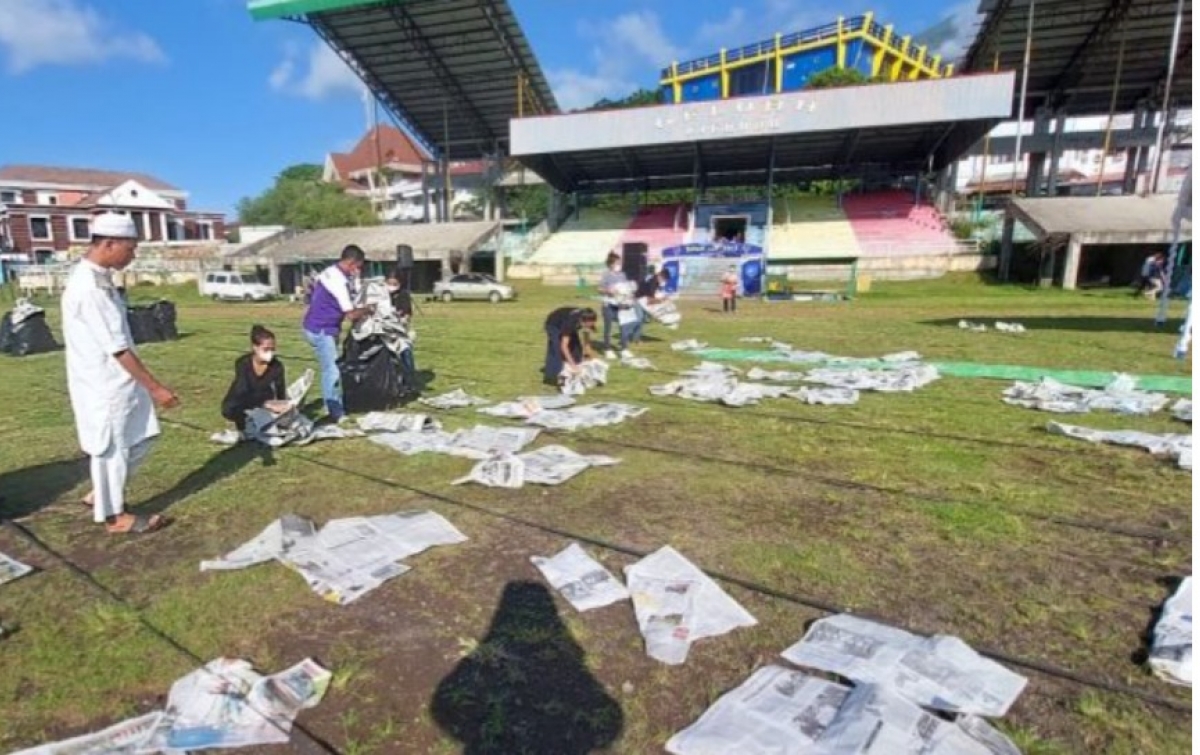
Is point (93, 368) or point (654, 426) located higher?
point (93, 368)

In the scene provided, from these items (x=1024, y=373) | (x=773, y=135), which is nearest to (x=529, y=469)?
(x=1024, y=373)

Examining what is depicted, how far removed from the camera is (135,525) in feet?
12.1

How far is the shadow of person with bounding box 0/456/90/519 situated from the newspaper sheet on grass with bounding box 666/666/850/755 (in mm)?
4214

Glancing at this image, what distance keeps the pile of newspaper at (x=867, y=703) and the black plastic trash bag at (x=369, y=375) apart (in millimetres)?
4875

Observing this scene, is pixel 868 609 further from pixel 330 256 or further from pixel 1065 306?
pixel 330 256

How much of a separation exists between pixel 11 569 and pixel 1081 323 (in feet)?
50.9

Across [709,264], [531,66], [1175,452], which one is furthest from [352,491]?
[531,66]

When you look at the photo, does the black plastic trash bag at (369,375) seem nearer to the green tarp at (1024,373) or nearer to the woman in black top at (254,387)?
the woman in black top at (254,387)

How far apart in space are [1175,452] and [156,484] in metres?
6.91

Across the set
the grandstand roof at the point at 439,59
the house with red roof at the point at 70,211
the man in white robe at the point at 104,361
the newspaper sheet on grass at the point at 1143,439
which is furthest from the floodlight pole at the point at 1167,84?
the house with red roof at the point at 70,211

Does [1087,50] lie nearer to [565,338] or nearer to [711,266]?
[711,266]

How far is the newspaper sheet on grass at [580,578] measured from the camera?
2934 millimetres

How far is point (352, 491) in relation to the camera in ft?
14.2

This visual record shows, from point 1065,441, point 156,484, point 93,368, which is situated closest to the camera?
point 93,368
